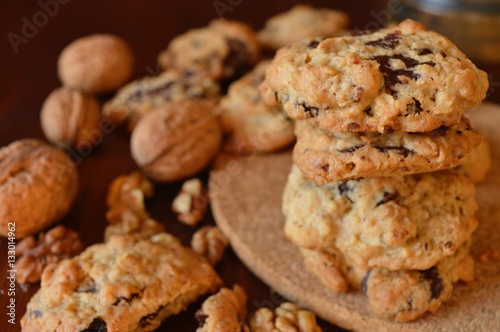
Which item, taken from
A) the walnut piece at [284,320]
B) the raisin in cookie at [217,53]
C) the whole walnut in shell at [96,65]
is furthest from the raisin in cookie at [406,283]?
the whole walnut in shell at [96,65]

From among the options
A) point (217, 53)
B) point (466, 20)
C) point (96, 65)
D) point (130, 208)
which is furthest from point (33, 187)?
point (466, 20)

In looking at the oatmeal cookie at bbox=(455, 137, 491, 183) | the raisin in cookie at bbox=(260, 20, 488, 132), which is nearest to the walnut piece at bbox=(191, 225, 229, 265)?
the raisin in cookie at bbox=(260, 20, 488, 132)

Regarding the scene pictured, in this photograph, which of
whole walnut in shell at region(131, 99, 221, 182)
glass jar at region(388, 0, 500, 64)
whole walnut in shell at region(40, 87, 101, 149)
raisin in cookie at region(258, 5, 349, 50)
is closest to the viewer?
whole walnut in shell at region(131, 99, 221, 182)

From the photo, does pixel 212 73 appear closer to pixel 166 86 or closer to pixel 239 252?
pixel 166 86

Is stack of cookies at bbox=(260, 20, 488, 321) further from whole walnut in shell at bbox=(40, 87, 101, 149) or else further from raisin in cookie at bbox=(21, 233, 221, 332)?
whole walnut in shell at bbox=(40, 87, 101, 149)

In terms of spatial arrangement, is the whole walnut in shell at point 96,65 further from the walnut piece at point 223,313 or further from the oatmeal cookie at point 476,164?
the oatmeal cookie at point 476,164

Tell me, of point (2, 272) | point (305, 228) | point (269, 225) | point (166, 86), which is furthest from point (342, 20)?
point (2, 272)

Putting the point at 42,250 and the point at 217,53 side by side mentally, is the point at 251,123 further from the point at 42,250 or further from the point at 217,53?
the point at 42,250
